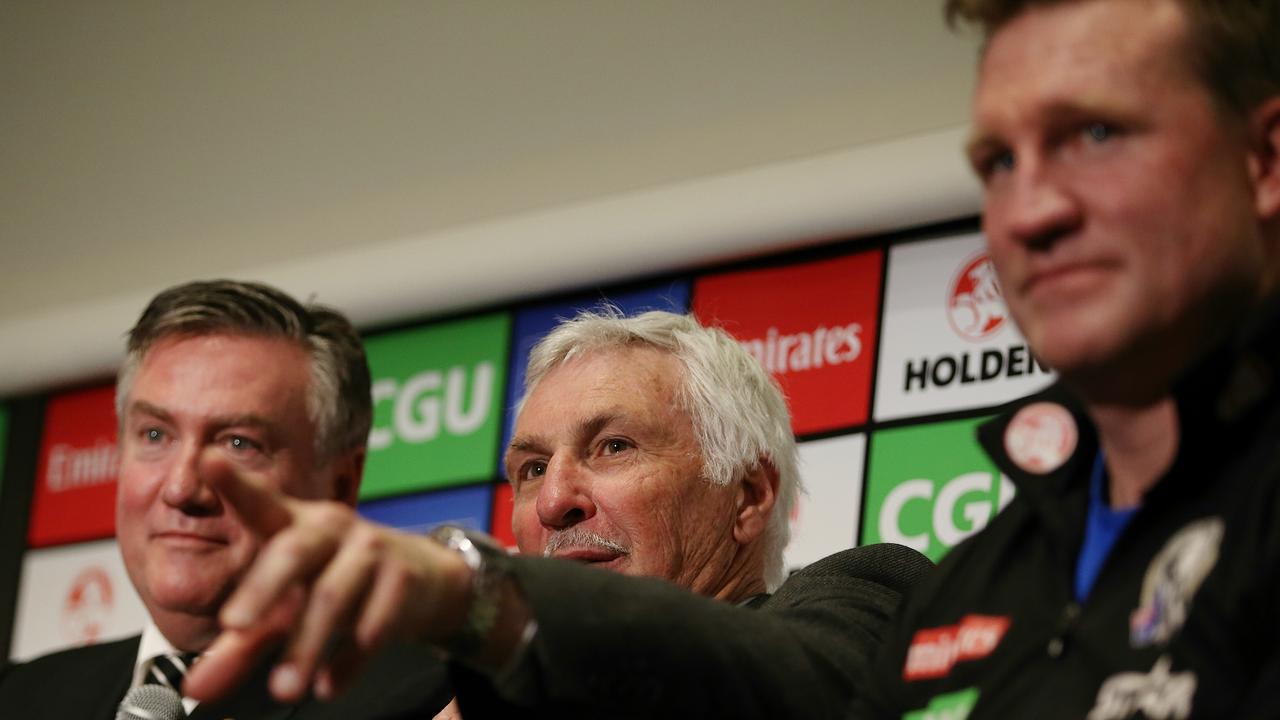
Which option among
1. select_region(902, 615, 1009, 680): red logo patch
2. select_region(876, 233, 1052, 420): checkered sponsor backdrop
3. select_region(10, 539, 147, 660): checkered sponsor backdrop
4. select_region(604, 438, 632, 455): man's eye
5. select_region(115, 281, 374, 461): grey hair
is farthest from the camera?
select_region(10, 539, 147, 660): checkered sponsor backdrop

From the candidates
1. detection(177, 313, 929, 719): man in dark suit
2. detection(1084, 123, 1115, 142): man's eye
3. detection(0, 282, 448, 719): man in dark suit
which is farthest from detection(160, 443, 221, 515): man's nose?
detection(1084, 123, 1115, 142): man's eye

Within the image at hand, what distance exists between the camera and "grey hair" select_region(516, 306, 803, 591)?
7.63 ft

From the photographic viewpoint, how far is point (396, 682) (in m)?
2.05

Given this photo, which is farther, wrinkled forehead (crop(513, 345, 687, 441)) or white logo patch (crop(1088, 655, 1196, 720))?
wrinkled forehead (crop(513, 345, 687, 441))

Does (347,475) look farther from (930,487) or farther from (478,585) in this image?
(478,585)

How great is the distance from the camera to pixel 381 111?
386cm

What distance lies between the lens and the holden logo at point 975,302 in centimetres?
278

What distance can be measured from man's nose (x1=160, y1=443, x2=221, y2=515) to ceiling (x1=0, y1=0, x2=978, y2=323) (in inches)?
51.2

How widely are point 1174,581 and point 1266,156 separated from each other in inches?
11.6

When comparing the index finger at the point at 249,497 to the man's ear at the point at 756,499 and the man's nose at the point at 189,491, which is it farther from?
the man's nose at the point at 189,491

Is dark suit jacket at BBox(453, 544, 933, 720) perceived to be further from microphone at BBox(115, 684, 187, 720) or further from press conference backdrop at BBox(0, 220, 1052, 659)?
press conference backdrop at BBox(0, 220, 1052, 659)

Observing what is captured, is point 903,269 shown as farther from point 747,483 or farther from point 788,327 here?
point 747,483

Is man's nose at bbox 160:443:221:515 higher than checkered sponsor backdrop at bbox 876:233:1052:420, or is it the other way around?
checkered sponsor backdrop at bbox 876:233:1052:420

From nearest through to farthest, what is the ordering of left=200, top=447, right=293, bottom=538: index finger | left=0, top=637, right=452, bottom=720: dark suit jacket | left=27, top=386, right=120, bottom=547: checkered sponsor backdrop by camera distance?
left=200, top=447, right=293, bottom=538: index finger, left=0, top=637, right=452, bottom=720: dark suit jacket, left=27, top=386, right=120, bottom=547: checkered sponsor backdrop
